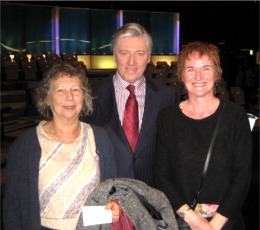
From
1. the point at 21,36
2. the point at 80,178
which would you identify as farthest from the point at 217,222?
the point at 21,36

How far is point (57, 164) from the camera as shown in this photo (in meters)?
1.70

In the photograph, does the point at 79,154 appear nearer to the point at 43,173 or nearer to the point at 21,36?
the point at 43,173

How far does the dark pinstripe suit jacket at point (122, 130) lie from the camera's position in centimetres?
207

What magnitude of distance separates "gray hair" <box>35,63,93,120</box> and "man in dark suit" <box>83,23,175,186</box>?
203 millimetres

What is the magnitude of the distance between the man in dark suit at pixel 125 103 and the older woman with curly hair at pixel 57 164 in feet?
0.84

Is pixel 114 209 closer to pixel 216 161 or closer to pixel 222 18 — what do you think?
pixel 216 161

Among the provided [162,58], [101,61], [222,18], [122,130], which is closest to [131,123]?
[122,130]

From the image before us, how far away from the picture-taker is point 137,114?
2.13 meters

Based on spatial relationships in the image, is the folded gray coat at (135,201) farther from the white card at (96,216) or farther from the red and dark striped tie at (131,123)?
the red and dark striped tie at (131,123)

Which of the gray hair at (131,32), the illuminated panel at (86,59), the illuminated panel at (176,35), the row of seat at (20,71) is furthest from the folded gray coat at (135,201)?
the illuminated panel at (176,35)

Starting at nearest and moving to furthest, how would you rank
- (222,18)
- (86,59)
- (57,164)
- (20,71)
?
(57,164), (20,71), (86,59), (222,18)

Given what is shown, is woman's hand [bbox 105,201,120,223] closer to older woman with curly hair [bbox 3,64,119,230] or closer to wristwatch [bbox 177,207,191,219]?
older woman with curly hair [bbox 3,64,119,230]

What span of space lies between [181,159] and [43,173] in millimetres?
664

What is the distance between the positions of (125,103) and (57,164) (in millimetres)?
645
